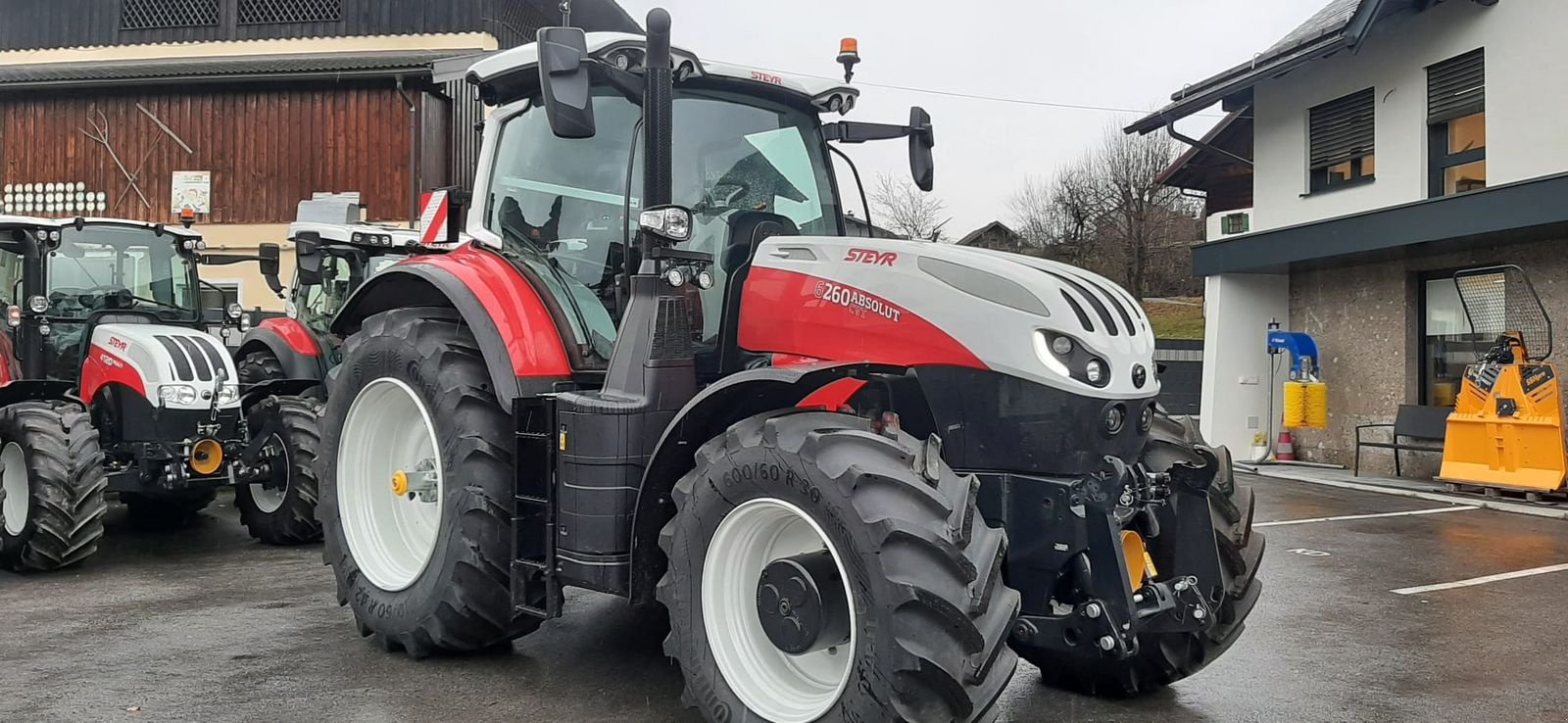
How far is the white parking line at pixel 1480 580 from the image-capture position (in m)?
6.66

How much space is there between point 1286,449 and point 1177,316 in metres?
21.3

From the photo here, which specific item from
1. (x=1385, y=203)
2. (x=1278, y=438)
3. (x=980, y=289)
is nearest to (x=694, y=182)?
(x=980, y=289)

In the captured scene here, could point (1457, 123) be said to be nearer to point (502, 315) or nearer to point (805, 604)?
point (502, 315)

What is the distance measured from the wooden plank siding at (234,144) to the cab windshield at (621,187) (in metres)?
13.9

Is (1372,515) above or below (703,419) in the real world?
below

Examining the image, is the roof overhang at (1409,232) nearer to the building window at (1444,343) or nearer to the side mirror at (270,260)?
the building window at (1444,343)

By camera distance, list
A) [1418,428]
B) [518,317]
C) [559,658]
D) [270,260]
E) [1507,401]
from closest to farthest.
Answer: [518,317]
[559,658]
[270,260]
[1507,401]
[1418,428]

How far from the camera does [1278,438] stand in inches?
578

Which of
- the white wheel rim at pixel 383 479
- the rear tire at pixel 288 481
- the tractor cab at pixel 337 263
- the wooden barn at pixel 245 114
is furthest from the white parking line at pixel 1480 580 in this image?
the wooden barn at pixel 245 114

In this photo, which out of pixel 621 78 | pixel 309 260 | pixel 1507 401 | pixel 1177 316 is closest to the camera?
pixel 621 78

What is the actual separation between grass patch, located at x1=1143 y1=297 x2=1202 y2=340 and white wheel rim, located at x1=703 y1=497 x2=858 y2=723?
30.0m

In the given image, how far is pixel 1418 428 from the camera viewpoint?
1221cm

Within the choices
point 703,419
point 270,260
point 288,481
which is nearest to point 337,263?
point 270,260

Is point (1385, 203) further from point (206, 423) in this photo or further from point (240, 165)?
point (240, 165)
